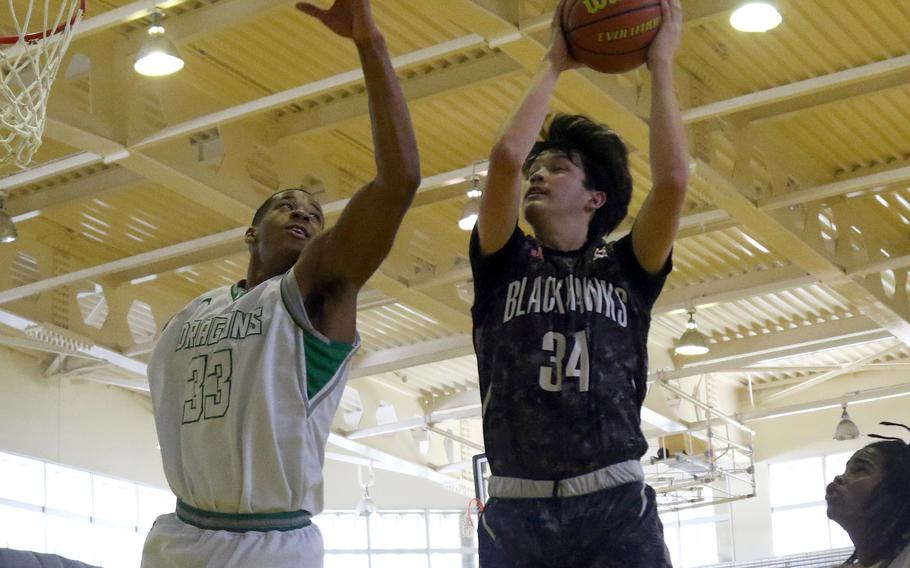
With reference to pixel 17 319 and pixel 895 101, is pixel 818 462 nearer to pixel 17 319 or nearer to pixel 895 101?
pixel 895 101

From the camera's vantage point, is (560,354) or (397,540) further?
(397,540)

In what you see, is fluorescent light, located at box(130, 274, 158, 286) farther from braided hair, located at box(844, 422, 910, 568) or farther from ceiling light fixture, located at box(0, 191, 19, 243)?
braided hair, located at box(844, 422, 910, 568)

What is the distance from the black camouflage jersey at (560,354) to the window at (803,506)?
821 inches

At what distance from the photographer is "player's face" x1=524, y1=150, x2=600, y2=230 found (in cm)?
362

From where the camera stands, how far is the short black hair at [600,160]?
3.71 metres

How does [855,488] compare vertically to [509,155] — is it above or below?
below

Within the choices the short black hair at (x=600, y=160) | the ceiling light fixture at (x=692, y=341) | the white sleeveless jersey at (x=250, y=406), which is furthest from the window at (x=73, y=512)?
the short black hair at (x=600, y=160)

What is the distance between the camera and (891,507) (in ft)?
14.1

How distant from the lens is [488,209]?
11.6 feet

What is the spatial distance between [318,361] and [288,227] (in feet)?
1.59

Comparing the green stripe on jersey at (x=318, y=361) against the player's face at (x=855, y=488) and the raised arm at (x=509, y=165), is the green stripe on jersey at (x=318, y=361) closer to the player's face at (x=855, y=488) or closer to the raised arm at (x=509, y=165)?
the raised arm at (x=509, y=165)

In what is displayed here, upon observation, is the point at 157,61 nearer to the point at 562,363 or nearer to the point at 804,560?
the point at 562,363

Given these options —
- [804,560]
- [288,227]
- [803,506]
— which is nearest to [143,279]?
[804,560]

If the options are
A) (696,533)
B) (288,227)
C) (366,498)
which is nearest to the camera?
(288,227)
